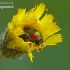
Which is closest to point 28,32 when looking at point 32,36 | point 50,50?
point 32,36

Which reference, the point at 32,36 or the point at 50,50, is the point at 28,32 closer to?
the point at 32,36

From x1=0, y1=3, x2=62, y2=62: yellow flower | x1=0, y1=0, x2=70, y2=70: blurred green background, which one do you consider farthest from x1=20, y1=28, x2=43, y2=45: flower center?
x1=0, y1=0, x2=70, y2=70: blurred green background

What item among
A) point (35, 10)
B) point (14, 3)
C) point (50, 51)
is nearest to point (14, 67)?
point (50, 51)

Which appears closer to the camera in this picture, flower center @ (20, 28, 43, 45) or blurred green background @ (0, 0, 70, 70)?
flower center @ (20, 28, 43, 45)

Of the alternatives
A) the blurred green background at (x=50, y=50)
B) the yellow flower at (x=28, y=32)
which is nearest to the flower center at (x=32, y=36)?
the yellow flower at (x=28, y=32)

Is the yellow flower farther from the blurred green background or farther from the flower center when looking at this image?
the blurred green background

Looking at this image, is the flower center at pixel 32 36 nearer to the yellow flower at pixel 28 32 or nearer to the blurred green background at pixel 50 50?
the yellow flower at pixel 28 32

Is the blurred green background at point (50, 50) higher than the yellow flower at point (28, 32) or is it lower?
higher
